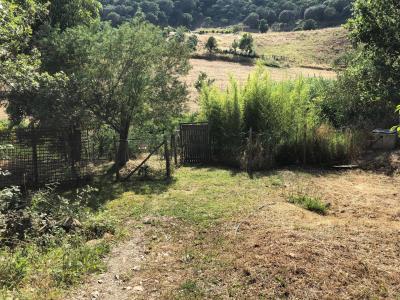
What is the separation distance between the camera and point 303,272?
4.76 metres

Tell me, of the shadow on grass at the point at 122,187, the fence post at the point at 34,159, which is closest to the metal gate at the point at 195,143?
the shadow on grass at the point at 122,187

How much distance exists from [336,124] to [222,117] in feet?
16.3

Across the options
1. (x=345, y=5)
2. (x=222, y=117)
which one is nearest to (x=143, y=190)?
(x=222, y=117)

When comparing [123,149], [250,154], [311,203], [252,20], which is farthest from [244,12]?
[311,203]

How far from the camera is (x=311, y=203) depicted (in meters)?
7.67

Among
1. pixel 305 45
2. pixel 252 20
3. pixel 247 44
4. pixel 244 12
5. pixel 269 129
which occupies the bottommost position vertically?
pixel 269 129

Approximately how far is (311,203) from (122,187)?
468 cm

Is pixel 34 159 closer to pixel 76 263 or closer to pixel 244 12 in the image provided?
pixel 76 263

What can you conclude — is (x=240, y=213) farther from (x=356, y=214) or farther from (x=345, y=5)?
(x=345, y=5)

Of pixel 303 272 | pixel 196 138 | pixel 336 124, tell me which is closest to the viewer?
pixel 303 272

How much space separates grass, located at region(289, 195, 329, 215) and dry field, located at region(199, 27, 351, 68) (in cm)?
4652

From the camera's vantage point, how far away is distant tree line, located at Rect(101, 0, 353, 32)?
84938 millimetres

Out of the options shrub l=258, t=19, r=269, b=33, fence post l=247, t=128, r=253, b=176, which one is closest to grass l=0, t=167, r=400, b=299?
fence post l=247, t=128, r=253, b=176

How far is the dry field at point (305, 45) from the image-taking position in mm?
56281
